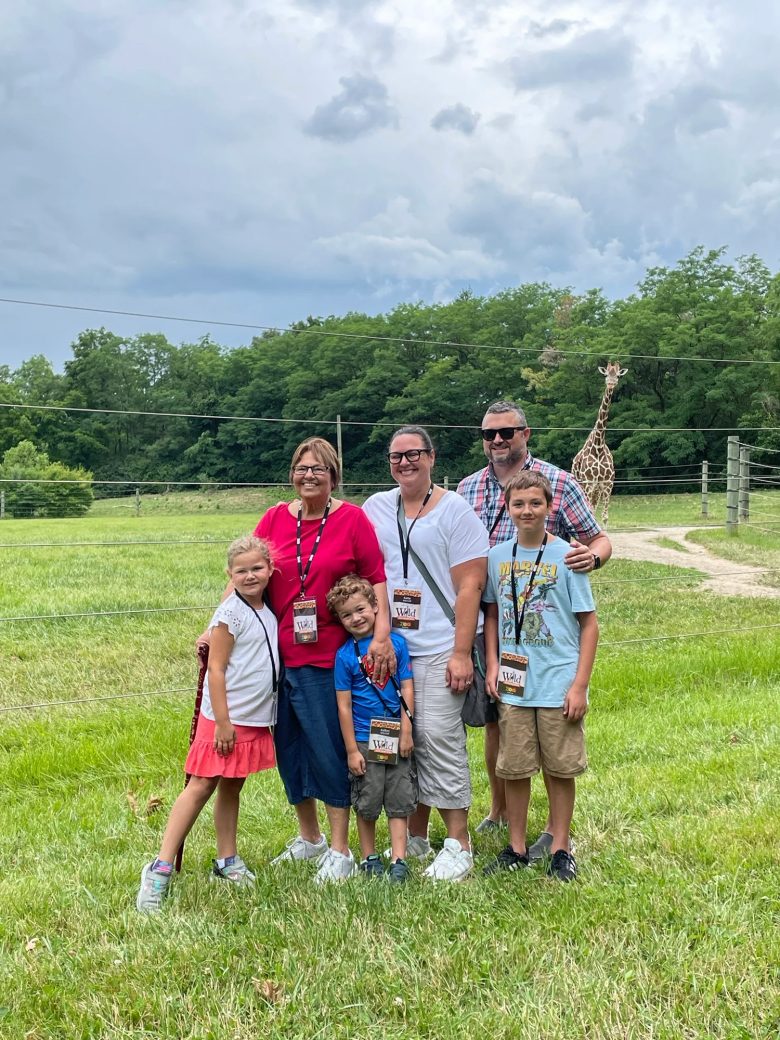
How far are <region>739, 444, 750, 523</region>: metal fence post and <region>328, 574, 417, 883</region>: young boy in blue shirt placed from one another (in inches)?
449

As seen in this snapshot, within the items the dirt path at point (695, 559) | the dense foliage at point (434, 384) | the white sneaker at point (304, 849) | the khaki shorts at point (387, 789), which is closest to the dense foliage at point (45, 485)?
the dense foliage at point (434, 384)

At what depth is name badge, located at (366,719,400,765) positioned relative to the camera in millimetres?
3297

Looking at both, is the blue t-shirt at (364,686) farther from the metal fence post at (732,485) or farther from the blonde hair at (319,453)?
the metal fence post at (732,485)

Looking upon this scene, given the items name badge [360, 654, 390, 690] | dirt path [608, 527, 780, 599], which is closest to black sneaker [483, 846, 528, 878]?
name badge [360, 654, 390, 690]

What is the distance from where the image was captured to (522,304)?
137ft

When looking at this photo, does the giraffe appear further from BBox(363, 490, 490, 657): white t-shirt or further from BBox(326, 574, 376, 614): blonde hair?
BBox(326, 574, 376, 614): blonde hair

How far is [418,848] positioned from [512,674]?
37.3 inches

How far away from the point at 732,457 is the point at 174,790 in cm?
1184

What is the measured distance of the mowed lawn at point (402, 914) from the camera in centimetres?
231

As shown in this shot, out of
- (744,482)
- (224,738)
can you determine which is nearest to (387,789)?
(224,738)

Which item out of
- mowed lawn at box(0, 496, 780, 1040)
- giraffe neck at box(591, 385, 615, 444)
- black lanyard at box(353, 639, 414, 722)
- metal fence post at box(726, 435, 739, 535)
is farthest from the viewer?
giraffe neck at box(591, 385, 615, 444)

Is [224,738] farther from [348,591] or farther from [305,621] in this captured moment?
[348,591]

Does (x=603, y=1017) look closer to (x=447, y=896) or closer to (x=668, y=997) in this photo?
(x=668, y=997)

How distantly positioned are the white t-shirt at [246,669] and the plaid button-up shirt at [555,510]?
1110mm
